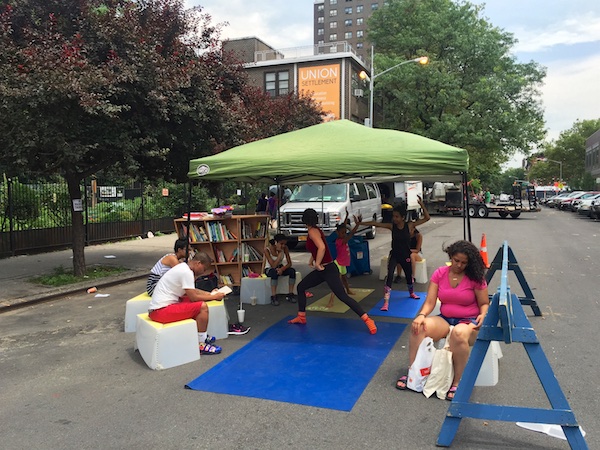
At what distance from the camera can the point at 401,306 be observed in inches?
292

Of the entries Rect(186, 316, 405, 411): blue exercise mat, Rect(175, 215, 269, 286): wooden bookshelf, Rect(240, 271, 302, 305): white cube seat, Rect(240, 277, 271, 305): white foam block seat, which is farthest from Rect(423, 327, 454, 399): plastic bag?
Rect(175, 215, 269, 286): wooden bookshelf

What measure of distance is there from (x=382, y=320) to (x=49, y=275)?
6998 millimetres

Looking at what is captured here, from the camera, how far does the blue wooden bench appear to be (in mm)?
3160

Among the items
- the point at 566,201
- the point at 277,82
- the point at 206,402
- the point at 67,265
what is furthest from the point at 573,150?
the point at 206,402

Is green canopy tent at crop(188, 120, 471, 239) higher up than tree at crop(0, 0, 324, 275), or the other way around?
tree at crop(0, 0, 324, 275)

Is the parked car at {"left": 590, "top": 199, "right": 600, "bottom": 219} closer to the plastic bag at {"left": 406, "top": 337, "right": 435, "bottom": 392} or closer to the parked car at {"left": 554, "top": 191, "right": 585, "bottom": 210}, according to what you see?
the parked car at {"left": 554, "top": 191, "right": 585, "bottom": 210}

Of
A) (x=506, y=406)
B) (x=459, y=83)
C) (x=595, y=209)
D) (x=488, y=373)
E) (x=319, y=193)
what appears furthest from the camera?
(x=459, y=83)

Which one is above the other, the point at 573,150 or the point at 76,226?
the point at 573,150

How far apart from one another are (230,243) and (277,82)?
33.7 meters

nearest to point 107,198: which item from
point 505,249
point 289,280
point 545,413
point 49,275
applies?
point 49,275

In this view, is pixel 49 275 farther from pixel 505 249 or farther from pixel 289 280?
pixel 505 249

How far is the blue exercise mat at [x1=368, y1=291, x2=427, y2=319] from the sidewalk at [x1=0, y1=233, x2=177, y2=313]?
551cm

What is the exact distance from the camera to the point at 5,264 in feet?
36.1

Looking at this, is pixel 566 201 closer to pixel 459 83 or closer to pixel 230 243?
pixel 459 83
